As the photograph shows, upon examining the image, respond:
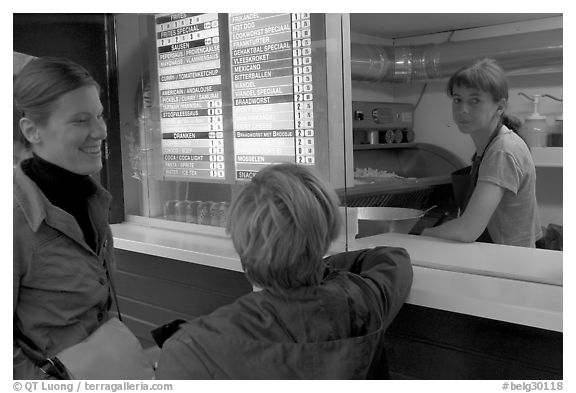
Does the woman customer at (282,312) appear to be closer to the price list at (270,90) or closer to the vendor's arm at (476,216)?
the price list at (270,90)

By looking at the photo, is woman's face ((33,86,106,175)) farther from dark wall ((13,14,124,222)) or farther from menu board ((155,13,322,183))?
dark wall ((13,14,124,222))

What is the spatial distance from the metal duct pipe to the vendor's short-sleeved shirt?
156cm

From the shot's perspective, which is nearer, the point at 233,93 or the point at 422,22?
the point at 233,93

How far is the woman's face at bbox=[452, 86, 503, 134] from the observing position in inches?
66.8

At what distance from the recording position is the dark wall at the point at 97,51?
1823 millimetres

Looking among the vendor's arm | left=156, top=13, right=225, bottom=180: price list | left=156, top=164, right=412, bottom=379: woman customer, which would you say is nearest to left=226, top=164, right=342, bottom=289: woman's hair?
left=156, top=164, right=412, bottom=379: woman customer

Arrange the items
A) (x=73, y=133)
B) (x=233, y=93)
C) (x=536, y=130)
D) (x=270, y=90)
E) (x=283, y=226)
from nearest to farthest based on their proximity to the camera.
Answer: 1. (x=283, y=226)
2. (x=73, y=133)
3. (x=270, y=90)
4. (x=233, y=93)
5. (x=536, y=130)

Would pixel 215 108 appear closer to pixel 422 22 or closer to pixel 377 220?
pixel 377 220

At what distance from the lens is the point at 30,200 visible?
1.05 m

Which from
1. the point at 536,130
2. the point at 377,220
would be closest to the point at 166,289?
the point at 377,220

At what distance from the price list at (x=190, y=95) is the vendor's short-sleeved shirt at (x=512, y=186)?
76 cm

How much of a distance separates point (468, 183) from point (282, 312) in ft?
4.25
